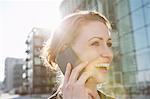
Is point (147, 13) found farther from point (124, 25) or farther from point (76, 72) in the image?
point (76, 72)

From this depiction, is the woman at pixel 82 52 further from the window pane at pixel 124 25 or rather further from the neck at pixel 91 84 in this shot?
the window pane at pixel 124 25

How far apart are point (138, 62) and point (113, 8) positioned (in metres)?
5.00

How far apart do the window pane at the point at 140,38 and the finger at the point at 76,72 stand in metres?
15.7

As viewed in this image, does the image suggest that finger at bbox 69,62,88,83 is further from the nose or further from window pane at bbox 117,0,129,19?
window pane at bbox 117,0,129,19

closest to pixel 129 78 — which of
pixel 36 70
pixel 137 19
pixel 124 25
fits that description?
pixel 124 25

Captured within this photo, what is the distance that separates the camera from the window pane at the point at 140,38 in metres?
16.4

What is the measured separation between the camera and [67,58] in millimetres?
1185

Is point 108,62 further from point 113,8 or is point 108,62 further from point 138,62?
point 113,8

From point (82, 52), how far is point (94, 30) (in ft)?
A: 0.36

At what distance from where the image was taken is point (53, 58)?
4.51 ft

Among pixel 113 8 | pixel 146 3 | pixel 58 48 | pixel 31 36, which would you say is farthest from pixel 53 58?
pixel 31 36

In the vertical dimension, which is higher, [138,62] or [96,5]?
[96,5]

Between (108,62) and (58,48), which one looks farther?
(58,48)

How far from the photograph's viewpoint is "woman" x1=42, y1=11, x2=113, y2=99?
3.51 ft
